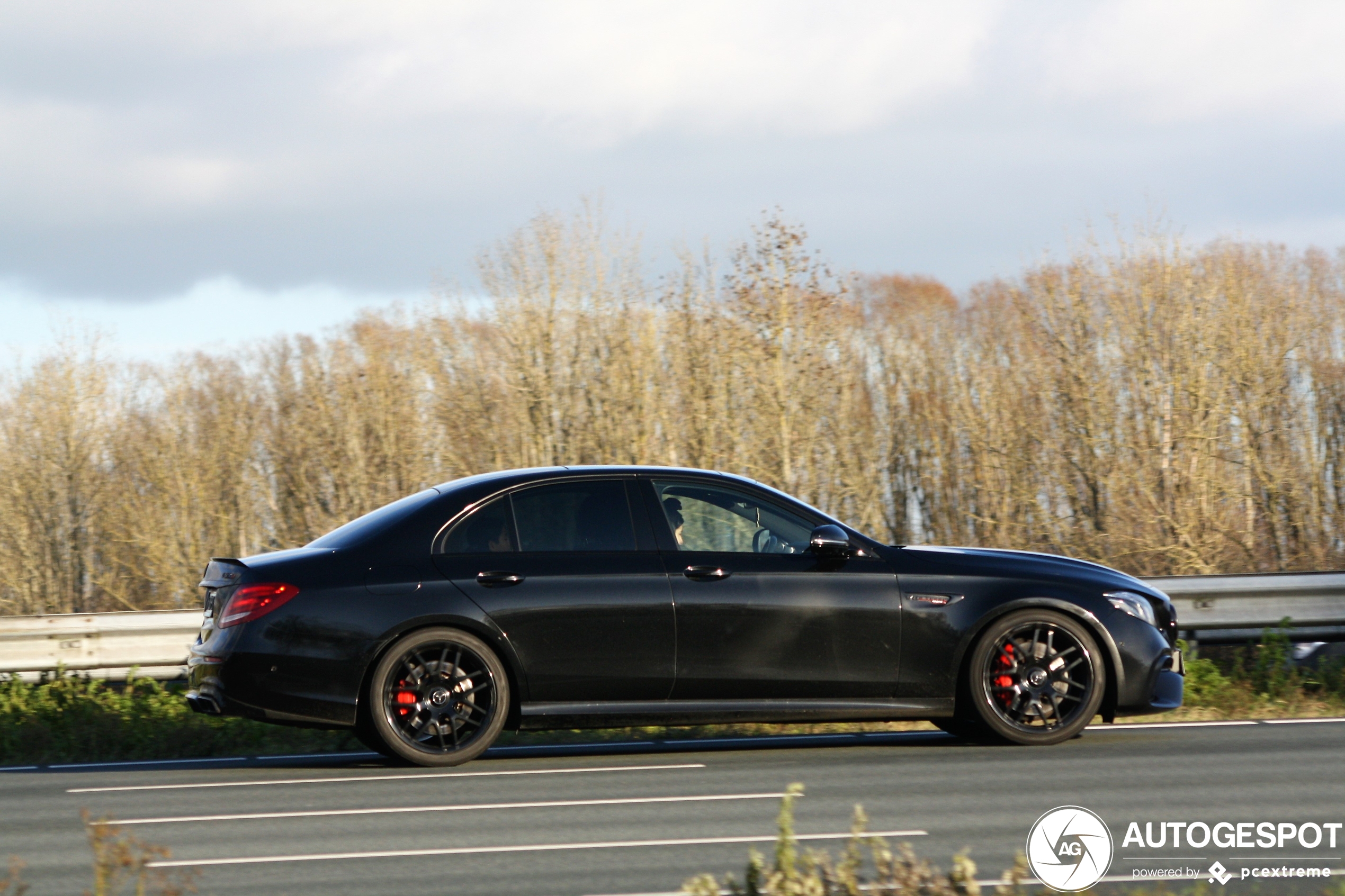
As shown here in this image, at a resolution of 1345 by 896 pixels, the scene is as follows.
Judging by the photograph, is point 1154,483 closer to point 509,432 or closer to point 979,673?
point 509,432

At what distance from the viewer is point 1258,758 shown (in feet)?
26.0

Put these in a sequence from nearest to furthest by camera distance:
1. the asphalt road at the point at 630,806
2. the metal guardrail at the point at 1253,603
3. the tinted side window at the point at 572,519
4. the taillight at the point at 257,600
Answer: the asphalt road at the point at 630,806 → the taillight at the point at 257,600 → the tinted side window at the point at 572,519 → the metal guardrail at the point at 1253,603

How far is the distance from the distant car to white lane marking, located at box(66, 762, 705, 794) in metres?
0.14

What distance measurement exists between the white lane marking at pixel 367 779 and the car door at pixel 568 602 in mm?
424

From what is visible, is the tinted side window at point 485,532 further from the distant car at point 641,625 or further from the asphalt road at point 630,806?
the asphalt road at point 630,806

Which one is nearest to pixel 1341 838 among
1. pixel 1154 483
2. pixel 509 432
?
pixel 1154 483

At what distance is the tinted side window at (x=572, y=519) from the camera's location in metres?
7.98

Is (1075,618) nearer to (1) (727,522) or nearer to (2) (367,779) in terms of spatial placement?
(1) (727,522)

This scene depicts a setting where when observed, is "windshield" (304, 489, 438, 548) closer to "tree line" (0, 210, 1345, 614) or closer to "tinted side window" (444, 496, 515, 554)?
"tinted side window" (444, 496, 515, 554)

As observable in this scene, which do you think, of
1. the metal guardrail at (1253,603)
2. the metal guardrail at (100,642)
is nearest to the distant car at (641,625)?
the metal guardrail at (1253,603)

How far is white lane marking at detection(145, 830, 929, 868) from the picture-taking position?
5801 mm

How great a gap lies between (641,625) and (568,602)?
0.43 metres

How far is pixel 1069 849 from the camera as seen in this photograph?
5.69m

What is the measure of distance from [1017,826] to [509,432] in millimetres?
21682
